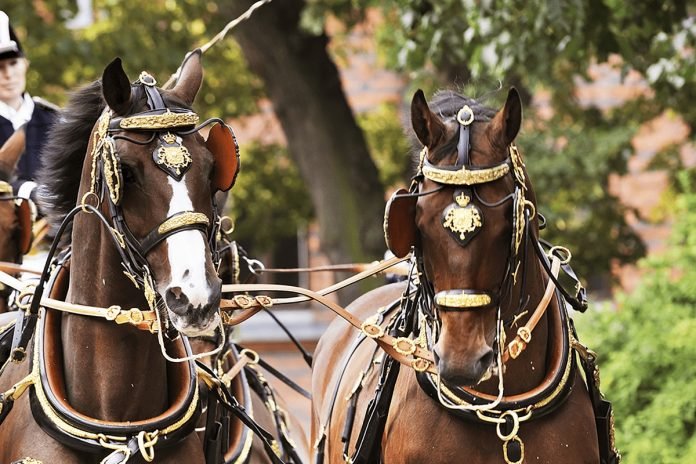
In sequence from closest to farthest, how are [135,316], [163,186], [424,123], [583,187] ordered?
1. [163,186]
2. [135,316]
3. [424,123]
4. [583,187]

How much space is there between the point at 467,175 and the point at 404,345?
772mm

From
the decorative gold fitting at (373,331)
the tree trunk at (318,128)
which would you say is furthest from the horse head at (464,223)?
the tree trunk at (318,128)

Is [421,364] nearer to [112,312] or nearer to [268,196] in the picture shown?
[112,312]

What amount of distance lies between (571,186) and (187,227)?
8.43 meters

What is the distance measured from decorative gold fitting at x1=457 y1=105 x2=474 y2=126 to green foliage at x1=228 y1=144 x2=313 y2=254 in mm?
9350

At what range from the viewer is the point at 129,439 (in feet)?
15.5

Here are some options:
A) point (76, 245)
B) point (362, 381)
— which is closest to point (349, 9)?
point (362, 381)

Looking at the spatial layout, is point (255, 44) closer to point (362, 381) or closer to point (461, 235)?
point (362, 381)

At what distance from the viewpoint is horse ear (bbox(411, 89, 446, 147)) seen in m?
4.79

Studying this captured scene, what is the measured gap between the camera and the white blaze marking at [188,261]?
4.34m

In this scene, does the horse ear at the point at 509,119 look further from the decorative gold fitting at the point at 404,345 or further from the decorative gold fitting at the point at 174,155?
the decorative gold fitting at the point at 174,155

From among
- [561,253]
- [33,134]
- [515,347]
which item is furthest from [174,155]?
[33,134]

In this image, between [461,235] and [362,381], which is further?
[362,381]

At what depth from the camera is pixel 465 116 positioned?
489 centimetres
